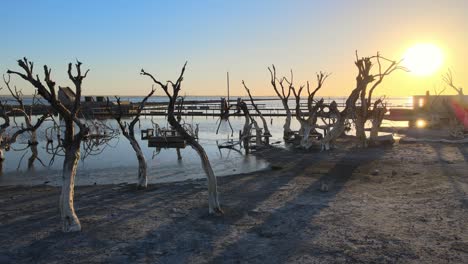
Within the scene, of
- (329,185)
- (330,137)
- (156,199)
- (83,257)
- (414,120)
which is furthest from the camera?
(414,120)

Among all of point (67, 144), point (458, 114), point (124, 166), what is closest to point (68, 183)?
point (67, 144)

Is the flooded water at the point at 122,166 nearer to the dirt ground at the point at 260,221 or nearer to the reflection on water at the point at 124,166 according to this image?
the reflection on water at the point at 124,166

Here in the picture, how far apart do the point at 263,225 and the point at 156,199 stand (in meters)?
4.09

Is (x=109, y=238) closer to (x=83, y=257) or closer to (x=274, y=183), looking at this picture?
(x=83, y=257)

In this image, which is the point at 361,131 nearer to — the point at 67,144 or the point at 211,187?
the point at 211,187

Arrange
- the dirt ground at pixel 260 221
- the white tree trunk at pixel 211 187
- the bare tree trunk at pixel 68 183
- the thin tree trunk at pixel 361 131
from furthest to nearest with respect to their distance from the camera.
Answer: the thin tree trunk at pixel 361 131, the white tree trunk at pixel 211 187, the bare tree trunk at pixel 68 183, the dirt ground at pixel 260 221

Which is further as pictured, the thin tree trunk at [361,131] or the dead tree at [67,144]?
the thin tree trunk at [361,131]

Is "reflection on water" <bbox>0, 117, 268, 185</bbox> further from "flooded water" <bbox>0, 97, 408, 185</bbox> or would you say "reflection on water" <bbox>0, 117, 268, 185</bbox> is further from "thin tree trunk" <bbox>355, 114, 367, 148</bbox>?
"thin tree trunk" <bbox>355, 114, 367, 148</bbox>

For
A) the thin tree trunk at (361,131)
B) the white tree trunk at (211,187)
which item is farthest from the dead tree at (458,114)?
the white tree trunk at (211,187)

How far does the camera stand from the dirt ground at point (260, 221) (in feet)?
25.8

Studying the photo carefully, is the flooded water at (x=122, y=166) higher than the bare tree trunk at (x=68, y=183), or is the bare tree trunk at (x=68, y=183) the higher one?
the bare tree trunk at (x=68, y=183)

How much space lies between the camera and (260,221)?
9.95 meters

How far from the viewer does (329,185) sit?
14.1m

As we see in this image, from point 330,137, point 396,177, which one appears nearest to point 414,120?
point 330,137
